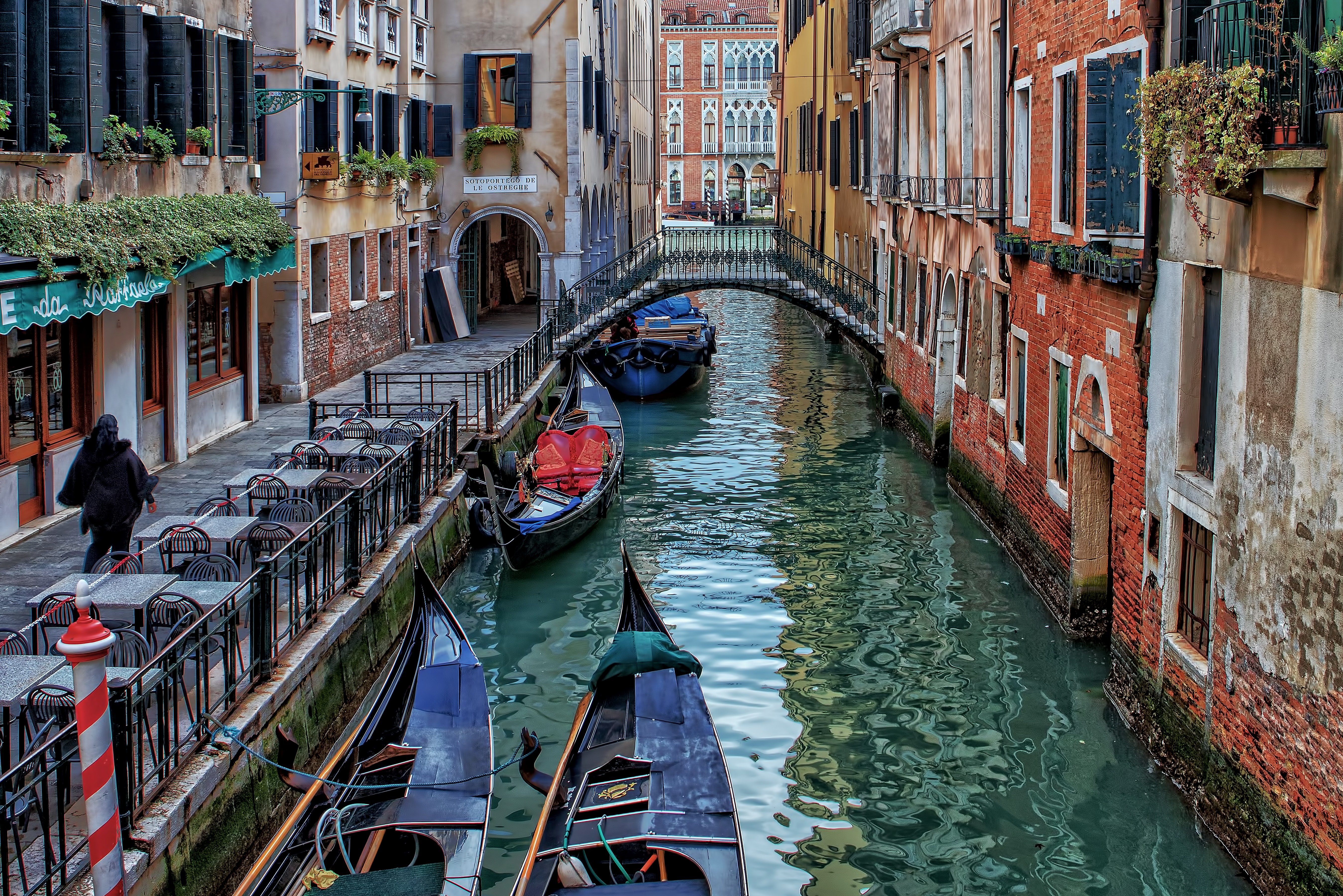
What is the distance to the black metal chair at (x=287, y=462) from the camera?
1159 cm

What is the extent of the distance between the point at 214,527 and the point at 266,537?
1.25 feet

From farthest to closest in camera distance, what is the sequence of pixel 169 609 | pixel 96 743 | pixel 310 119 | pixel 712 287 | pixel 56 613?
pixel 712 287 → pixel 310 119 → pixel 169 609 → pixel 56 613 → pixel 96 743

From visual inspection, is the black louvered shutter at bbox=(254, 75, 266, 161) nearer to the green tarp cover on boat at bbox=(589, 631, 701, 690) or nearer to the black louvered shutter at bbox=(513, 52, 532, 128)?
the black louvered shutter at bbox=(513, 52, 532, 128)

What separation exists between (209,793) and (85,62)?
6.37 meters

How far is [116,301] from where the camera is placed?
10750 mm

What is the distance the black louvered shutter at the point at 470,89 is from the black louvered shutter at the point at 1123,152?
1613 centimetres

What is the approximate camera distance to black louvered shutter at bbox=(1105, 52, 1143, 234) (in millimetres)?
8773

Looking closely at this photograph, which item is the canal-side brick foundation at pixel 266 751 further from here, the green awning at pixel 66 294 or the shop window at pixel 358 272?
the shop window at pixel 358 272

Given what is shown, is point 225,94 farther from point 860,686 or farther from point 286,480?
point 860,686

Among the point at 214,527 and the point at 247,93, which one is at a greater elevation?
the point at 247,93

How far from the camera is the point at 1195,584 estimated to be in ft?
26.1

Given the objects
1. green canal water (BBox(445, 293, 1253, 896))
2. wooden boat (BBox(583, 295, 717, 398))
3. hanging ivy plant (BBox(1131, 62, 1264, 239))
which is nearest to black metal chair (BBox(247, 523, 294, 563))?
green canal water (BBox(445, 293, 1253, 896))

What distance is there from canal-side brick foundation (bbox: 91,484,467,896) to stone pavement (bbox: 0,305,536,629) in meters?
1.43

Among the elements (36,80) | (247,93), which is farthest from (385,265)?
(36,80)
